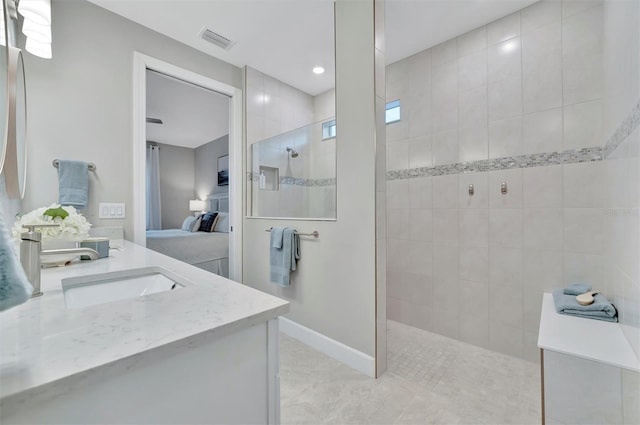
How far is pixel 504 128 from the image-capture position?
2.12 meters

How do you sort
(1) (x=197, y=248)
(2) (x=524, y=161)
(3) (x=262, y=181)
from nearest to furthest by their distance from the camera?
(2) (x=524, y=161) < (3) (x=262, y=181) < (1) (x=197, y=248)

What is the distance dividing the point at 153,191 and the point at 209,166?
124 centimetres

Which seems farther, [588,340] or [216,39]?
[216,39]

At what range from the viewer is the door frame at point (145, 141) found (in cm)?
225

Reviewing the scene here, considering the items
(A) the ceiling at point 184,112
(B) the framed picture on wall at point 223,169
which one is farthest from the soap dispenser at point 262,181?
(B) the framed picture on wall at point 223,169

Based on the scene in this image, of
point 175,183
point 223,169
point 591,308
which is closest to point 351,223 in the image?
point 591,308

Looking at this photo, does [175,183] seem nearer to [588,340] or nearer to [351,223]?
[351,223]

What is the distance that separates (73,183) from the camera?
192 centimetres

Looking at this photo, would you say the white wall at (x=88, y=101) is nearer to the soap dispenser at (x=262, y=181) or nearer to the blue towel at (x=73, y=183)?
the blue towel at (x=73, y=183)

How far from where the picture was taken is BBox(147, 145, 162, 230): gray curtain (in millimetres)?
5715

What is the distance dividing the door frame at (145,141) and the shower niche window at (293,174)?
15 centimetres

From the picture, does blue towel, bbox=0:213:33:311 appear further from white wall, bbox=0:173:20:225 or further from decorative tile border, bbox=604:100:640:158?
decorative tile border, bbox=604:100:640:158

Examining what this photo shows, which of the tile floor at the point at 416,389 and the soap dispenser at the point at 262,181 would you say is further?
the soap dispenser at the point at 262,181

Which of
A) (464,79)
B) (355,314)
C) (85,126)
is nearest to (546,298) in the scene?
(355,314)
